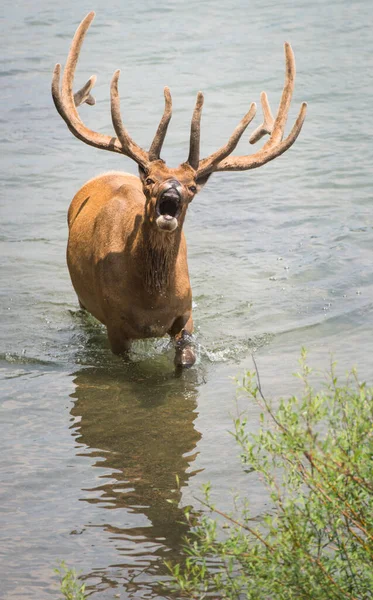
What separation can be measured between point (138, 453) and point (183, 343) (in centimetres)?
153

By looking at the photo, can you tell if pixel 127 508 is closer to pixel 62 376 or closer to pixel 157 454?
pixel 157 454

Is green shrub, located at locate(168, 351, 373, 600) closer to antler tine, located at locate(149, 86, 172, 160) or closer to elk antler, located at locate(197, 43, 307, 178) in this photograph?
antler tine, located at locate(149, 86, 172, 160)

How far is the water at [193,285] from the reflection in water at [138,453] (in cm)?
1

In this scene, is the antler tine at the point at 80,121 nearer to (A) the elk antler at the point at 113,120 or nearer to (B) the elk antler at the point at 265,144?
(A) the elk antler at the point at 113,120

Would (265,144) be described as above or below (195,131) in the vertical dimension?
below

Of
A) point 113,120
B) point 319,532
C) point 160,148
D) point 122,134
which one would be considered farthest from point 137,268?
point 319,532

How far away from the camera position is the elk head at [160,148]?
24.3 ft

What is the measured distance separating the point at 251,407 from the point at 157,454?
105cm

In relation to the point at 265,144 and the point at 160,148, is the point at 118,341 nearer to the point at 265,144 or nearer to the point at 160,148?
the point at 160,148

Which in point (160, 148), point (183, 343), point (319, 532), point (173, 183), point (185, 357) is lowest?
point (185, 357)

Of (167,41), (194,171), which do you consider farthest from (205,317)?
(167,41)

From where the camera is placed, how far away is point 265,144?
8570 millimetres

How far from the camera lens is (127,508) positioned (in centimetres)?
613

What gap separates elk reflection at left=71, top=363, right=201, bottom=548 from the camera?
19.8 feet
